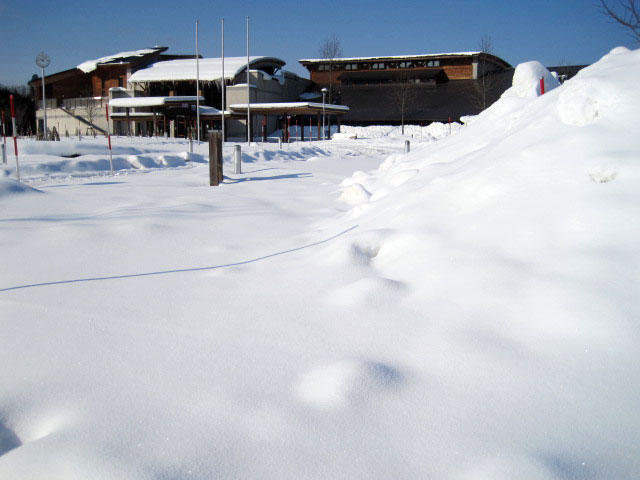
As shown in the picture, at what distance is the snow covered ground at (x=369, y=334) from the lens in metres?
1.92

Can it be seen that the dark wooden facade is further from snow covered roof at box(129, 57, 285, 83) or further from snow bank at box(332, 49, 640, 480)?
snow bank at box(332, 49, 640, 480)

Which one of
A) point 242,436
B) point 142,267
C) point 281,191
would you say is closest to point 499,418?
point 242,436

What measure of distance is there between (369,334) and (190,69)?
42.6m

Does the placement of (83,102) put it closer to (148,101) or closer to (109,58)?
(109,58)

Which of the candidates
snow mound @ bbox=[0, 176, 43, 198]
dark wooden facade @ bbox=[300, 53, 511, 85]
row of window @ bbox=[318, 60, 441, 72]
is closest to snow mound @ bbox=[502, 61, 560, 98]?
snow mound @ bbox=[0, 176, 43, 198]

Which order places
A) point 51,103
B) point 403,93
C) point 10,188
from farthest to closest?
point 51,103, point 403,93, point 10,188

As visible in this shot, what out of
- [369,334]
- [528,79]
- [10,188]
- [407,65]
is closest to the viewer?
[369,334]

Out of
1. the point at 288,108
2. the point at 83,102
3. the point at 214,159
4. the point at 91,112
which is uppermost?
the point at 83,102

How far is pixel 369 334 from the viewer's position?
2.78m

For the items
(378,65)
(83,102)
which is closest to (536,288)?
(378,65)

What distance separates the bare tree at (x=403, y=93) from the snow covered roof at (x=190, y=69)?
1078 cm

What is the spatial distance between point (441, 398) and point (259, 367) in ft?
2.95

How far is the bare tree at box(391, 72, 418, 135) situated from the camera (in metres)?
41.8

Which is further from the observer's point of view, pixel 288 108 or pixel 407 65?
pixel 407 65
